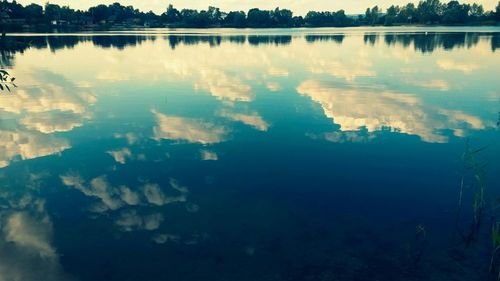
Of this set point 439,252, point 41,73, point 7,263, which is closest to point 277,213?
point 439,252

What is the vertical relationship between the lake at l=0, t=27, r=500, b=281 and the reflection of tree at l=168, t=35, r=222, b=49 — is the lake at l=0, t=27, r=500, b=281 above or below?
below

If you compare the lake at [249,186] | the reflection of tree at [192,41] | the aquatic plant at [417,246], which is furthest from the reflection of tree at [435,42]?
the aquatic plant at [417,246]

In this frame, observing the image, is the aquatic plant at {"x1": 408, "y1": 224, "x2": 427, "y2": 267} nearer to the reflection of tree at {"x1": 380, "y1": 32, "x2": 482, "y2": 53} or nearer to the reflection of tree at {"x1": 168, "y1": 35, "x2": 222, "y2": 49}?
the reflection of tree at {"x1": 380, "y1": 32, "x2": 482, "y2": 53}

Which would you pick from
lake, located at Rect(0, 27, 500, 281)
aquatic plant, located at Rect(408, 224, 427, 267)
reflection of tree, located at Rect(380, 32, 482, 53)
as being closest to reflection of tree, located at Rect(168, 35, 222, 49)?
reflection of tree, located at Rect(380, 32, 482, 53)

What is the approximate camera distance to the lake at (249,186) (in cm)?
1266

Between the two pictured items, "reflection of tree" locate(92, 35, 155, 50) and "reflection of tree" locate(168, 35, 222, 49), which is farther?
"reflection of tree" locate(168, 35, 222, 49)

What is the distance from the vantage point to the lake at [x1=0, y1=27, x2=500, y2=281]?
1266 centimetres

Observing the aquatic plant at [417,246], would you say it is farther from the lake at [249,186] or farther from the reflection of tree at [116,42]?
the reflection of tree at [116,42]

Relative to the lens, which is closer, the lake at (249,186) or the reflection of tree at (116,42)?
the lake at (249,186)

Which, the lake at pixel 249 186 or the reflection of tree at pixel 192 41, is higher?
the reflection of tree at pixel 192 41

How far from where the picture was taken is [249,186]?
18516mm

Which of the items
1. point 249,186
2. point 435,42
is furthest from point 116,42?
point 249,186

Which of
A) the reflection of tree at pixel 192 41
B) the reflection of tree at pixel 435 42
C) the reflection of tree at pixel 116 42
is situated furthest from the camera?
the reflection of tree at pixel 192 41

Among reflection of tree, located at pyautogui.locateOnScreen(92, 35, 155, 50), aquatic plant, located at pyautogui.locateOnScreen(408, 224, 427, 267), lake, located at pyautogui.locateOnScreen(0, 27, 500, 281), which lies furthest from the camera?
reflection of tree, located at pyautogui.locateOnScreen(92, 35, 155, 50)
